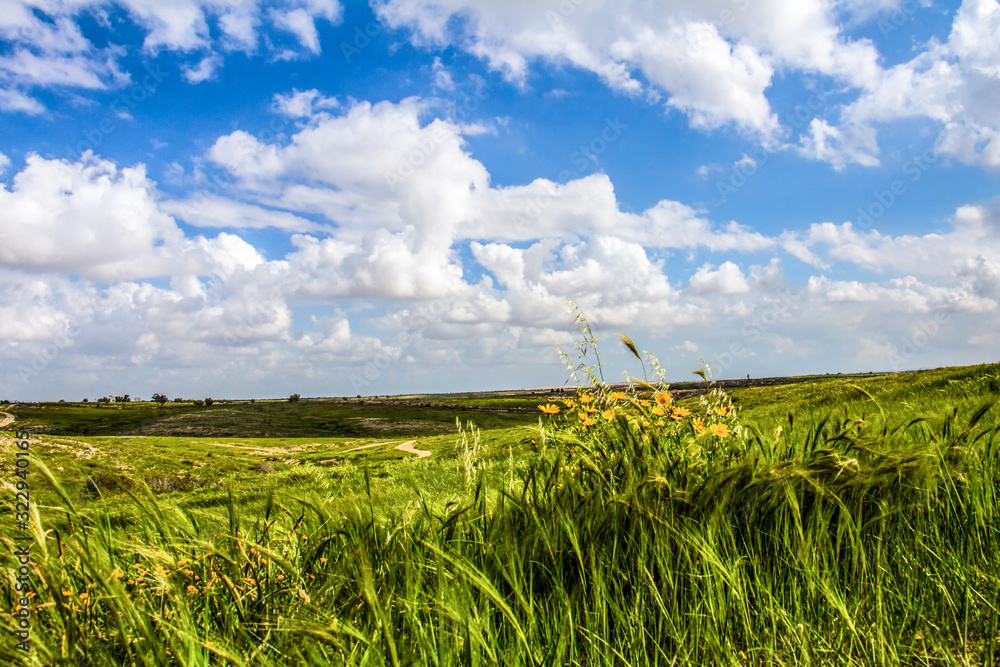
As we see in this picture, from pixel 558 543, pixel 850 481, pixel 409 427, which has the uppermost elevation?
pixel 850 481

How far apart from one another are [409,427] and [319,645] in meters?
136

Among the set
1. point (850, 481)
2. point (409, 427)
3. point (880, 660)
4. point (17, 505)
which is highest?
point (17, 505)

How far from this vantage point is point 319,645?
2266mm

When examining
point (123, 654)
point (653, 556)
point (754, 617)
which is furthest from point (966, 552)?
point (123, 654)

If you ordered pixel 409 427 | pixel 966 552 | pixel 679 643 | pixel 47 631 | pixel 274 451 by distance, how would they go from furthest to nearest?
pixel 409 427 → pixel 274 451 → pixel 966 552 → pixel 47 631 → pixel 679 643

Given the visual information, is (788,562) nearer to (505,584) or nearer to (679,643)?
(679,643)

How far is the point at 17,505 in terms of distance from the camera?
220 cm

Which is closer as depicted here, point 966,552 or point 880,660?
point 880,660

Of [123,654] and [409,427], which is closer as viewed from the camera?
[123,654]

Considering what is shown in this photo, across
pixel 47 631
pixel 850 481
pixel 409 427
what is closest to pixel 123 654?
pixel 47 631

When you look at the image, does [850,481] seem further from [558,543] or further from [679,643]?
[558,543]

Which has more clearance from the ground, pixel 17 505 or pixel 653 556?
pixel 17 505

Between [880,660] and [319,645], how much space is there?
2448 mm

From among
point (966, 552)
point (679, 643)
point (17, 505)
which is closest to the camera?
point (17, 505)
